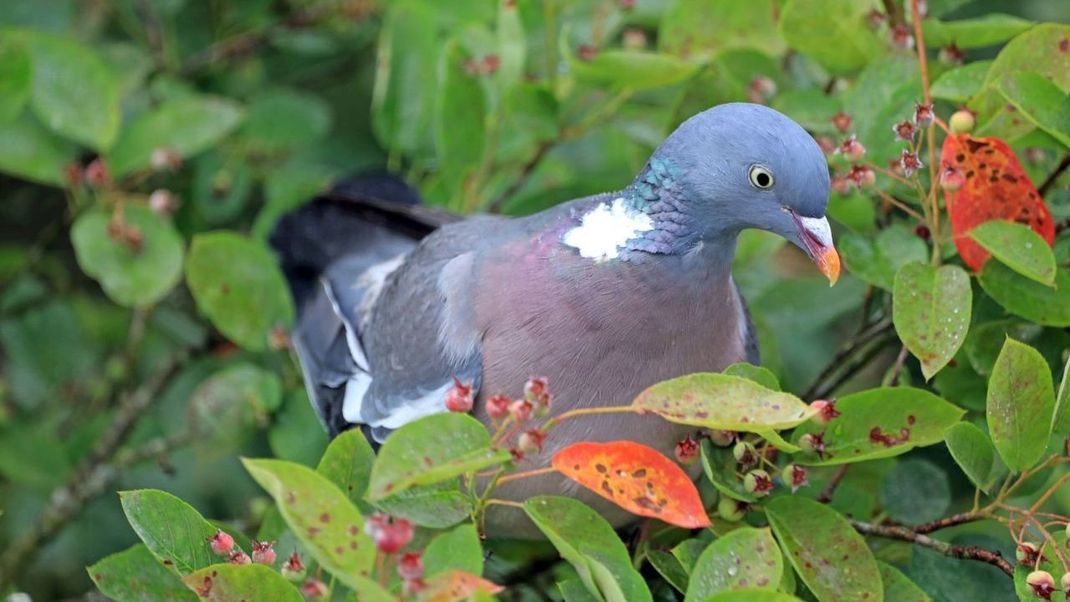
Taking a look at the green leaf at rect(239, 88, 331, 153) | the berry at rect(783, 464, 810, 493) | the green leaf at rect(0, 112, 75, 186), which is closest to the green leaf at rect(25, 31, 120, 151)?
the green leaf at rect(0, 112, 75, 186)

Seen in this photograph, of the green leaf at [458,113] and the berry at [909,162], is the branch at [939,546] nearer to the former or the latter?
the berry at [909,162]

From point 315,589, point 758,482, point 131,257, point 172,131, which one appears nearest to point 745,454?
point 758,482

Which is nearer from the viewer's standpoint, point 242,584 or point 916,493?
point 242,584

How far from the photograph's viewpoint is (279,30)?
338cm

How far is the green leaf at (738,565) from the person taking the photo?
1.61m

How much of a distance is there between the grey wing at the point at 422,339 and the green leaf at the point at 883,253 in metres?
0.68

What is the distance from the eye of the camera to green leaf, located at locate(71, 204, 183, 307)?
2725 mm

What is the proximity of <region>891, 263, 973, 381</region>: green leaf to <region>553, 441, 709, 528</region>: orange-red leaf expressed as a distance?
42cm

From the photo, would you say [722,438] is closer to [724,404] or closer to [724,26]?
[724,404]

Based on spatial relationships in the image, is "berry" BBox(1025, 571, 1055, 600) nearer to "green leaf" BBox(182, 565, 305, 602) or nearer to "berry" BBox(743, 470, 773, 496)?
"berry" BBox(743, 470, 773, 496)

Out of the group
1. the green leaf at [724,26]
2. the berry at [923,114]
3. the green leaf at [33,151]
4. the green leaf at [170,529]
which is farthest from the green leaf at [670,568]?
the green leaf at [33,151]

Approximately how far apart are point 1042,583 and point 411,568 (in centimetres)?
83

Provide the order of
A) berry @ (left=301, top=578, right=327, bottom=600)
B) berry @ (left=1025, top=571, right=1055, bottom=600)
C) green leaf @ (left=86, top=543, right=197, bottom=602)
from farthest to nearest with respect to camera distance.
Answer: green leaf @ (left=86, top=543, right=197, bottom=602), berry @ (left=1025, top=571, right=1055, bottom=600), berry @ (left=301, top=578, right=327, bottom=600)

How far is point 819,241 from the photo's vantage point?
1994 mm
